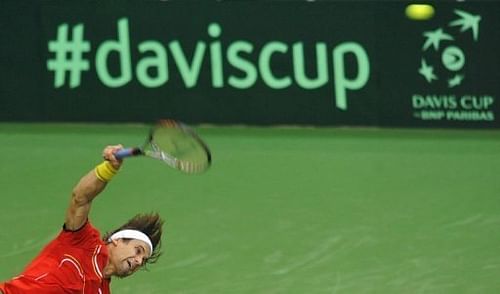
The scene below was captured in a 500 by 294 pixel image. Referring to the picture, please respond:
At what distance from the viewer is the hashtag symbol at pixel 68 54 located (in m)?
13.6

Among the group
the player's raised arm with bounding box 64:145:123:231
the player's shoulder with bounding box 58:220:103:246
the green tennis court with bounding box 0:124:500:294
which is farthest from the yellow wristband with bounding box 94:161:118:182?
the green tennis court with bounding box 0:124:500:294

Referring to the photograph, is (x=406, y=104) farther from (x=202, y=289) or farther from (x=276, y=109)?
(x=202, y=289)

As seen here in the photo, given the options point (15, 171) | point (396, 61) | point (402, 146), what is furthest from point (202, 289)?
point (396, 61)

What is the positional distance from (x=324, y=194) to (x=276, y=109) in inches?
115

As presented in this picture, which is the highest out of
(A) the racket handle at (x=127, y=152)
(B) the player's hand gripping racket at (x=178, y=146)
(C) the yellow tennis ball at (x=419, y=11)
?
(C) the yellow tennis ball at (x=419, y=11)

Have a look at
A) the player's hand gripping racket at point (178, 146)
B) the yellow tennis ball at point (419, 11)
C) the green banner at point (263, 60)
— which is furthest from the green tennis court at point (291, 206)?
the player's hand gripping racket at point (178, 146)

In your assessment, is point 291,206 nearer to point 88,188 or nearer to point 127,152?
point 88,188

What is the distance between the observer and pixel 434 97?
44.8 feet

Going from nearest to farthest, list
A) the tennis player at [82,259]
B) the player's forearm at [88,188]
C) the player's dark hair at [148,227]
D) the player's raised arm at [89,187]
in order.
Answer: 1. the player's raised arm at [89,187]
2. the player's forearm at [88,188]
3. the tennis player at [82,259]
4. the player's dark hair at [148,227]

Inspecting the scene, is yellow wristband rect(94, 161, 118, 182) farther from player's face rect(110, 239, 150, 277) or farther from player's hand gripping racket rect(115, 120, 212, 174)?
player's face rect(110, 239, 150, 277)

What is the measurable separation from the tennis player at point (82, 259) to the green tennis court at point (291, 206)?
2082mm

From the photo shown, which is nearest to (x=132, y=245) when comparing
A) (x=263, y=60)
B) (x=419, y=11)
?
(x=263, y=60)

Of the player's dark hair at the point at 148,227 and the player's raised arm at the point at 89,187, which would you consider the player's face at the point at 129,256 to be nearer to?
the player's dark hair at the point at 148,227

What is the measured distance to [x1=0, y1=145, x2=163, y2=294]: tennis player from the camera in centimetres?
641
